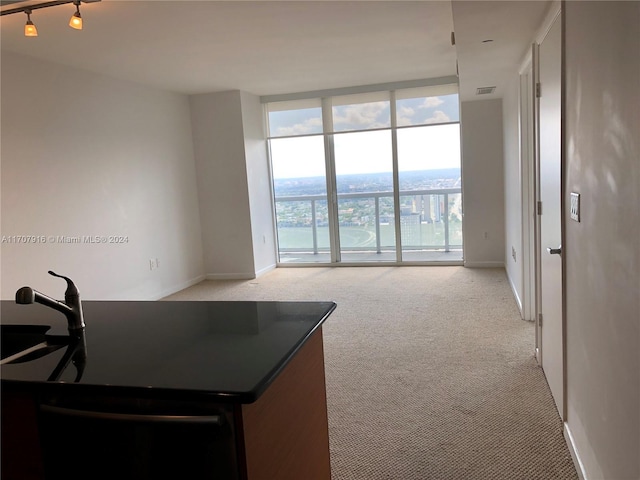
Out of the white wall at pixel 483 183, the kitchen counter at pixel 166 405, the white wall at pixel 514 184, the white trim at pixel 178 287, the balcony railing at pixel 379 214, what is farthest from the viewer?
the balcony railing at pixel 379 214

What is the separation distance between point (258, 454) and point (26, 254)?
143 inches

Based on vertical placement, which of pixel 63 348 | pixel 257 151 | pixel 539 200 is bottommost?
pixel 63 348

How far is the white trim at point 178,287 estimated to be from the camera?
19.0ft

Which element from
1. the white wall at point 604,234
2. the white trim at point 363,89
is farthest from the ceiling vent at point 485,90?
the white wall at point 604,234

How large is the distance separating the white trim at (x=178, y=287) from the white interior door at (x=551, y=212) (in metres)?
4.21

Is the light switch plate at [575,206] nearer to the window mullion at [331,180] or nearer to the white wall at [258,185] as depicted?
the white wall at [258,185]

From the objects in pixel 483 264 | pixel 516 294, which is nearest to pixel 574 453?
pixel 516 294

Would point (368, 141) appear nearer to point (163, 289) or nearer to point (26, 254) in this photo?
point (163, 289)

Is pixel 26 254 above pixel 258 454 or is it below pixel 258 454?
above

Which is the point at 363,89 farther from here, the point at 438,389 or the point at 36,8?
the point at 438,389

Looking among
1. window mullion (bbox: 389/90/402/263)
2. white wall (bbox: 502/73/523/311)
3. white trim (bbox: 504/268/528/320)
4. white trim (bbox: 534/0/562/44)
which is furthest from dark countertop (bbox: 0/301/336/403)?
window mullion (bbox: 389/90/402/263)

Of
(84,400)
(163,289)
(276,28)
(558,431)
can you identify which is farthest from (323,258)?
(84,400)

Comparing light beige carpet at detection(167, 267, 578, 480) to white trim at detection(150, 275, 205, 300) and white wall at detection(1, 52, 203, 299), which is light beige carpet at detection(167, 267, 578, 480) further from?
white wall at detection(1, 52, 203, 299)

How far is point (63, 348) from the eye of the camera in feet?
4.76
